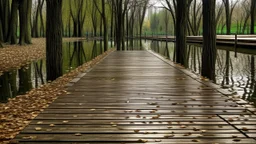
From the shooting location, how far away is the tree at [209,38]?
397 inches

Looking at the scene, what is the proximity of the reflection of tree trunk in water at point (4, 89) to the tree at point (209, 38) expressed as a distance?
6.00 m

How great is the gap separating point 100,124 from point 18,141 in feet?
4.03

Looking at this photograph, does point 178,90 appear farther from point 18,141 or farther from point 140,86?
point 18,141

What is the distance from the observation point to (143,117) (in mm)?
5293

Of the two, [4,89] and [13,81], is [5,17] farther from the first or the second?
[4,89]

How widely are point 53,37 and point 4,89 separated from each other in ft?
7.31

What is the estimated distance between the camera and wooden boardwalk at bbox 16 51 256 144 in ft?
14.2

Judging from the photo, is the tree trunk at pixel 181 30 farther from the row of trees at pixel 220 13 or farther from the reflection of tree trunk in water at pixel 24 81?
the row of trees at pixel 220 13

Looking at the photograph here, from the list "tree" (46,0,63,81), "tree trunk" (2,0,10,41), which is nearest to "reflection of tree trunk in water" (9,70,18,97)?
"tree" (46,0,63,81)

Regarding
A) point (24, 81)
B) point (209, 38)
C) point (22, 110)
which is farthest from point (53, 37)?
point (209, 38)

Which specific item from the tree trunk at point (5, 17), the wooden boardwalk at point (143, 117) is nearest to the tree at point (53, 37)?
the wooden boardwalk at point (143, 117)

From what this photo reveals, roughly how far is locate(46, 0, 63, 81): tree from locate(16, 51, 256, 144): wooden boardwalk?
2.63m

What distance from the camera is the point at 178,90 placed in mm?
7680

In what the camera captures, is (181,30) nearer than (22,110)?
No
